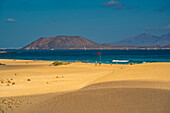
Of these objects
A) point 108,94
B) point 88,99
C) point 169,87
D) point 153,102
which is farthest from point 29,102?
point 169,87

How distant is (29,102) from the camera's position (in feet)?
40.1

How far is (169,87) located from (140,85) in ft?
5.38

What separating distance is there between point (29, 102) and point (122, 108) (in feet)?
15.5

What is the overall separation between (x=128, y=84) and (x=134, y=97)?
3.78 meters

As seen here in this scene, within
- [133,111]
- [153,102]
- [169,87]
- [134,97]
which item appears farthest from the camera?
[169,87]

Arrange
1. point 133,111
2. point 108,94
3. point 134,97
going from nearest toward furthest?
point 133,111 < point 134,97 < point 108,94

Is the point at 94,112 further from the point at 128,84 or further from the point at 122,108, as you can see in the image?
the point at 128,84

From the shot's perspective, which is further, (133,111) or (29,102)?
(29,102)

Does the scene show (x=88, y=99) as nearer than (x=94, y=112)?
No

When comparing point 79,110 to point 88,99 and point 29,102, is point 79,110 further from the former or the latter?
point 29,102

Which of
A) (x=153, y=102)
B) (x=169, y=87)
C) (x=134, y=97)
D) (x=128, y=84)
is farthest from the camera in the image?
(x=128, y=84)

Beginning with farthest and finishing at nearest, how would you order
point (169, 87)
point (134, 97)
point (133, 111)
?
point (169, 87) → point (134, 97) → point (133, 111)

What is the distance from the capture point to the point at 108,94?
41.7ft

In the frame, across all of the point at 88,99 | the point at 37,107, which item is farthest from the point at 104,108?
the point at 37,107
